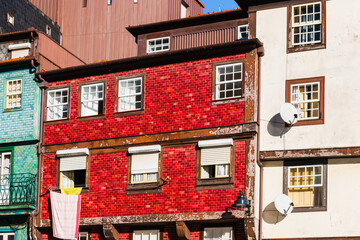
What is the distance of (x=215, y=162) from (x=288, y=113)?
10.9ft

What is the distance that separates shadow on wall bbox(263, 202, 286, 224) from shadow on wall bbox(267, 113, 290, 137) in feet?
8.08

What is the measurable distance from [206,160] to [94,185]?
4927 mm

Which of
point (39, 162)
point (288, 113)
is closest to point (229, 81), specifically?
point (288, 113)

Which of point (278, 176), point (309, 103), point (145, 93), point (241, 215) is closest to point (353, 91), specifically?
point (309, 103)

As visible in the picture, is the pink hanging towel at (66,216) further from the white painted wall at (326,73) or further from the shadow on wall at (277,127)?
the shadow on wall at (277,127)

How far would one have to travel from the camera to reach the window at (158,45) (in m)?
34.5

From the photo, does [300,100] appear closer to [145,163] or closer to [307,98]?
[307,98]

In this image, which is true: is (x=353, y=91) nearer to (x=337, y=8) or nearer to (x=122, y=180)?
(x=337, y=8)

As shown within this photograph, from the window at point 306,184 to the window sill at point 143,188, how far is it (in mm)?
4941

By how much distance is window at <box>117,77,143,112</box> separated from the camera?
31.6m

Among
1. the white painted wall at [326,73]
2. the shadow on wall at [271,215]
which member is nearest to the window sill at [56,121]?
the white painted wall at [326,73]

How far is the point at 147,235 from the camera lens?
30266mm

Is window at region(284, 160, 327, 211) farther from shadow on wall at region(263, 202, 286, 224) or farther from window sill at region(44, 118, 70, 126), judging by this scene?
window sill at region(44, 118, 70, 126)

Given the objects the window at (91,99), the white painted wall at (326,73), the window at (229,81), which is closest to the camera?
the white painted wall at (326,73)
